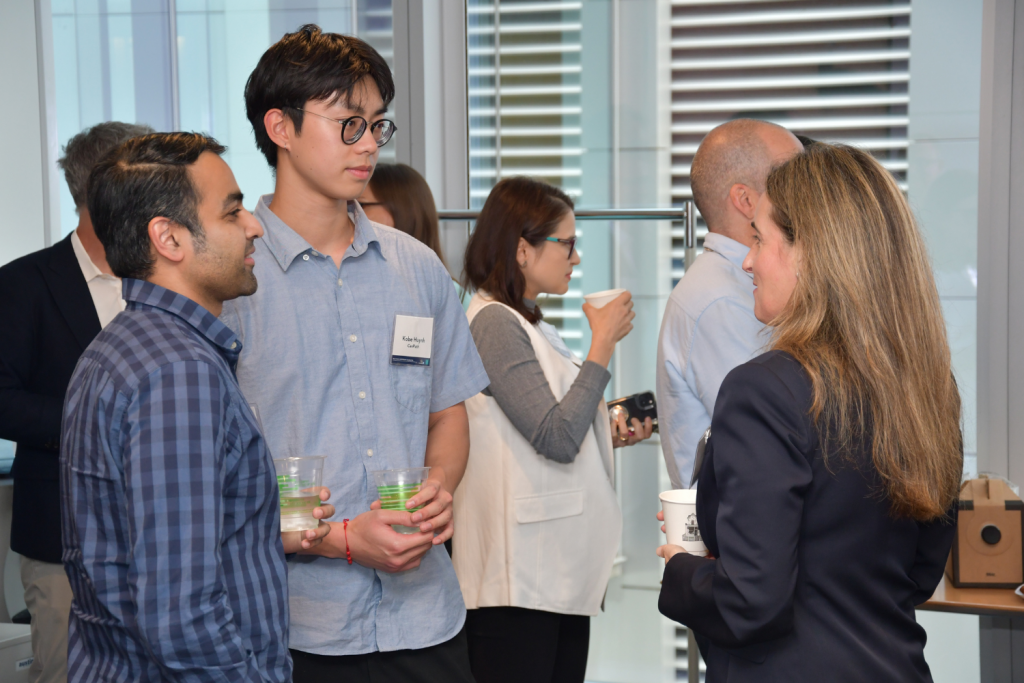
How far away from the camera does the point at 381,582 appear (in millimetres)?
1672

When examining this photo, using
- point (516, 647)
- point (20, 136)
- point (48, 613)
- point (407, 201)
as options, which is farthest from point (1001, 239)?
point (20, 136)

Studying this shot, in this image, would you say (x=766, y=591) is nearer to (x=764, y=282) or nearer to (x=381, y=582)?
(x=764, y=282)

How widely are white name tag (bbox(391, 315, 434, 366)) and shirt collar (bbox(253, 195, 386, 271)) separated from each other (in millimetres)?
157

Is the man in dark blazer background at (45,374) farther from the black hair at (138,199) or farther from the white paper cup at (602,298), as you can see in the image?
the white paper cup at (602,298)

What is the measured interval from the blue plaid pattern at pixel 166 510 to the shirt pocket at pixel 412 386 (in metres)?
0.42

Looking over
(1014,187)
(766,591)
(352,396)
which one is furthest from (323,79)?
(1014,187)

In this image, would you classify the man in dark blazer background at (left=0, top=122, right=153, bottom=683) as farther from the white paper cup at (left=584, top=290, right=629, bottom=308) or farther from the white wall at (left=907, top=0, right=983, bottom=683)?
the white wall at (left=907, top=0, right=983, bottom=683)

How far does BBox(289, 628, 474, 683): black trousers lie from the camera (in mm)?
1633

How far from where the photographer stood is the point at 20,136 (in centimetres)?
350

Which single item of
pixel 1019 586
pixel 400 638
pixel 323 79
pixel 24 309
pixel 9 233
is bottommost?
pixel 1019 586

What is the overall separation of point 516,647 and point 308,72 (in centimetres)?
153

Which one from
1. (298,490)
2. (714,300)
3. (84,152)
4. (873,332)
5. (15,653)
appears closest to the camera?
(873,332)

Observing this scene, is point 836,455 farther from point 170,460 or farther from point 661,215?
point 661,215

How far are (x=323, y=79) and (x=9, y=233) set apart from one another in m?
2.41
